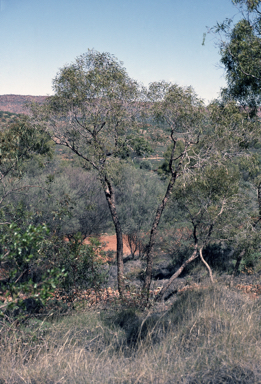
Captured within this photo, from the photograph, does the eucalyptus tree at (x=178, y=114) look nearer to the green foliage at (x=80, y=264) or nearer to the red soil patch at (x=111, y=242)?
the green foliage at (x=80, y=264)

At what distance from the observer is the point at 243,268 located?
12.1 meters

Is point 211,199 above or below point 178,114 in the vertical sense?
below

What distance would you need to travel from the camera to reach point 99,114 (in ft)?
29.7

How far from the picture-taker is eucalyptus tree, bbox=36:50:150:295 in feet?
29.6

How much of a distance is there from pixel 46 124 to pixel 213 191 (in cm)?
584

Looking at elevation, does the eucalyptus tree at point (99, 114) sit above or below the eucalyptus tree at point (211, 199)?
above

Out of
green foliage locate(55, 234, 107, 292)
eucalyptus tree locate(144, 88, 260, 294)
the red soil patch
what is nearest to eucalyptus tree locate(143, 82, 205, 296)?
eucalyptus tree locate(144, 88, 260, 294)

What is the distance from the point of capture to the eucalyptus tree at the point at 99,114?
29.6 feet

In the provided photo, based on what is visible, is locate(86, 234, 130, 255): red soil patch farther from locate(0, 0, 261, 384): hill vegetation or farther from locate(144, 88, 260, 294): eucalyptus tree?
locate(144, 88, 260, 294): eucalyptus tree

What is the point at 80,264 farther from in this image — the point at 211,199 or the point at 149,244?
the point at 211,199

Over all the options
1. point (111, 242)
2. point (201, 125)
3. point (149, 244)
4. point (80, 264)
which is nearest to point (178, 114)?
point (201, 125)

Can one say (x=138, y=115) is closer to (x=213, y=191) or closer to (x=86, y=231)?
(x=213, y=191)

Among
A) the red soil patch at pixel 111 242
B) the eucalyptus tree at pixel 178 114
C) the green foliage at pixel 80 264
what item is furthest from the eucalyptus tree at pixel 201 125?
the red soil patch at pixel 111 242

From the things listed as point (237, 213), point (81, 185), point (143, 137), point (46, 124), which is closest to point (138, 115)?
point (143, 137)
